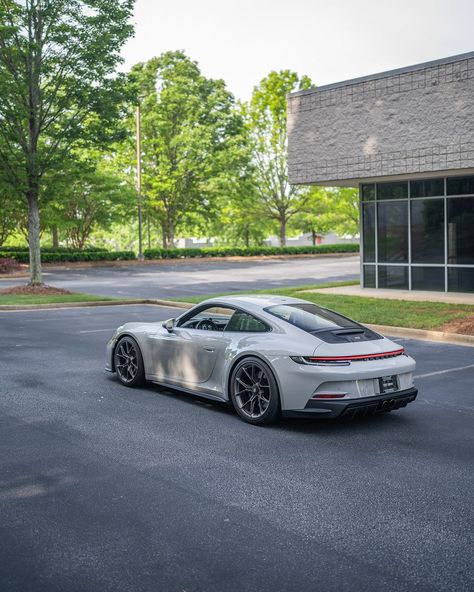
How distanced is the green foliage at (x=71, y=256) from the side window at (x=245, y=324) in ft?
117

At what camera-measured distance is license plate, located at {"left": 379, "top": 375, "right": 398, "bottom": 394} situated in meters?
7.29

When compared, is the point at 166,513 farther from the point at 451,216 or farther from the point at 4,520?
the point at 451,216

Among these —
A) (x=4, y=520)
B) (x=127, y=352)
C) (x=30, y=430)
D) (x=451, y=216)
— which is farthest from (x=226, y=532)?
(x=451, y=216)

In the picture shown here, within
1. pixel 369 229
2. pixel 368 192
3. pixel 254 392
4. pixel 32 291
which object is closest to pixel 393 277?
pixel 369 229

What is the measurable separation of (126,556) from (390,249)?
21.2 meters

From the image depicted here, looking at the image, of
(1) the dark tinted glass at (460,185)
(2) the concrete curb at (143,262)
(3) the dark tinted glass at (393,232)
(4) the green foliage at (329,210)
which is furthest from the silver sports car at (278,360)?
(4) the green foliage at (329,210)

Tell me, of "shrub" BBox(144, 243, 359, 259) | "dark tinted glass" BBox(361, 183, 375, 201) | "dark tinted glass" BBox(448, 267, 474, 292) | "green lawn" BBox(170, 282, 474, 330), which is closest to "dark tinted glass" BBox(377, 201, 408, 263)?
"dark tinted glass" BBox(361, 183, 375, 201)

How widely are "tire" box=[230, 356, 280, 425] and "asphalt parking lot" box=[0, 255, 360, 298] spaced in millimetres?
17046

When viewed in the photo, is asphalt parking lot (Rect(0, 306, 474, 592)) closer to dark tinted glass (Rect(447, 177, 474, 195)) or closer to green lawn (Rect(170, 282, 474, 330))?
green lawn (Rect(170, 282, 474, 330))

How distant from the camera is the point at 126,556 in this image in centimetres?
435

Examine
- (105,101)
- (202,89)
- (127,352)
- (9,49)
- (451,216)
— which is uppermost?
(202,89)

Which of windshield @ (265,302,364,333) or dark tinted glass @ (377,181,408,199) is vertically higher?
dark tinted glass @ (377,181,408,199)

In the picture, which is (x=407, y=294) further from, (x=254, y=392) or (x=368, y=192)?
(x=254, y=392)

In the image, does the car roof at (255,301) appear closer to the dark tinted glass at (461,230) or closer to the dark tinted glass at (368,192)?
the dark tinted glass at (461,230)
